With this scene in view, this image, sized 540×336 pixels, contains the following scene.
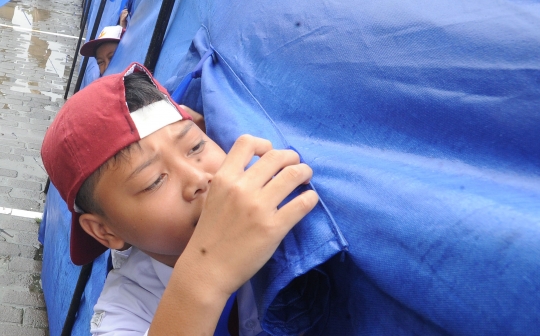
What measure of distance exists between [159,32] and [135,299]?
119cm

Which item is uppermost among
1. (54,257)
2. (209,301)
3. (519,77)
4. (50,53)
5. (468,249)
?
(519,77)

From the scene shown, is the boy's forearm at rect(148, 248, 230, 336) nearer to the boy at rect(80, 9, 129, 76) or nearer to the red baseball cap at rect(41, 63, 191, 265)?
the red baseball cap at rect(41, 63, 191, 265)

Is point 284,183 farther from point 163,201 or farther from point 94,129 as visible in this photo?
point 94,129

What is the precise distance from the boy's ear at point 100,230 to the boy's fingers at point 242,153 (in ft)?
1.58

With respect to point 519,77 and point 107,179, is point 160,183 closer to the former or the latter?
point 107,179

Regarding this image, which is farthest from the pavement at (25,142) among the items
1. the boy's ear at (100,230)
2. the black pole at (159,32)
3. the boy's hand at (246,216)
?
the boy's hand at (246,216)

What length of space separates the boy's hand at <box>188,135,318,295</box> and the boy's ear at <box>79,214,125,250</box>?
1.43 feet

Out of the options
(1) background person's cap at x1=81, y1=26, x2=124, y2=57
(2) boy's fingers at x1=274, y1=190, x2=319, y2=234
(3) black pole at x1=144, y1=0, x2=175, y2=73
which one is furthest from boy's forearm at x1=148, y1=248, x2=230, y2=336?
(1) background person's cap at x1=81, y1=26, x2=124, y2=57

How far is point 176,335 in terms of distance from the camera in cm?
94

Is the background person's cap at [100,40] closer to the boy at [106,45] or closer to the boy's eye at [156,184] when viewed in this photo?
the boy at [106,45]

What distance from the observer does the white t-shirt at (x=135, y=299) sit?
1.18 meters

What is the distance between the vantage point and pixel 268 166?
90cm

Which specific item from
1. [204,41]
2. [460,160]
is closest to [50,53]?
[204,41]

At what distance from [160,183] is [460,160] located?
24.2 inches
